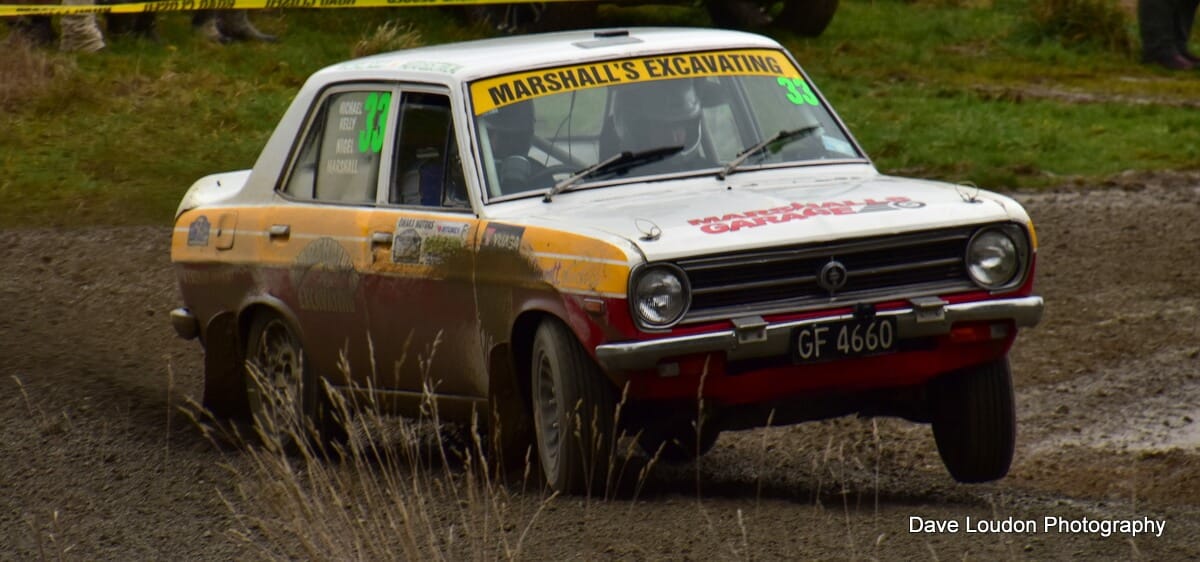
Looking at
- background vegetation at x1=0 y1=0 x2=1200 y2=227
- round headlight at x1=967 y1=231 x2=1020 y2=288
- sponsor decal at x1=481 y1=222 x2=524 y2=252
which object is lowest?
background vegetation at x1=0 y1=0 x2=1200 y2=227

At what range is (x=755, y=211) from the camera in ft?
21.4

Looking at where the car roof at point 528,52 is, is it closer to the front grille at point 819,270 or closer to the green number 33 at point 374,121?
the green number 33 at point 374,121

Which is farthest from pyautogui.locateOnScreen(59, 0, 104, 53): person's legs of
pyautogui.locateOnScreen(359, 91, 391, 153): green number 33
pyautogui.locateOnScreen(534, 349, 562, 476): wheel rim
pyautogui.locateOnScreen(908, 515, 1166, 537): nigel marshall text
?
pyautogui.locateOnScreen(908, 515, 1166, 537): nigel marshall text

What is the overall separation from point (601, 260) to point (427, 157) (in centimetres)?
142

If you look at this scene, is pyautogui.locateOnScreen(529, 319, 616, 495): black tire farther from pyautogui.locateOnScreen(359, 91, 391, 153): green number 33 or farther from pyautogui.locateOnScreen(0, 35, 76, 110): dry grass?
pyautogui.locateOnScreen(0, 35, 76, 110): dry grass

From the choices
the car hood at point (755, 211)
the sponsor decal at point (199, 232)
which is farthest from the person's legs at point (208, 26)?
the car hood at point (755, 211)

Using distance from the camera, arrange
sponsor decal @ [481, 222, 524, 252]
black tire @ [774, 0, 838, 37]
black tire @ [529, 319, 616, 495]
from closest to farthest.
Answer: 1. black tire @ [529, 319, 616, 495]
2. sponsor decal @ [481, 222, 524, 252]
3. black tire @ [774, 0, 838, 37]

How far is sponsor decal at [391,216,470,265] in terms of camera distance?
701 centimetres

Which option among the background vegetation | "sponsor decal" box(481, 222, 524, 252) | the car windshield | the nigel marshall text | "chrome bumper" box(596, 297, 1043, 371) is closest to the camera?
the nigel marshall text

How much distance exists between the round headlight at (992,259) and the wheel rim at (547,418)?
1359mm

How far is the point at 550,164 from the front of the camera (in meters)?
7.16

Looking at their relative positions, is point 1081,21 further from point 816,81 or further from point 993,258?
point 993,258

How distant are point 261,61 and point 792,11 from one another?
5866 mm

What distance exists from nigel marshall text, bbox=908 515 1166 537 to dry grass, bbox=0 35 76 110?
479 inches
